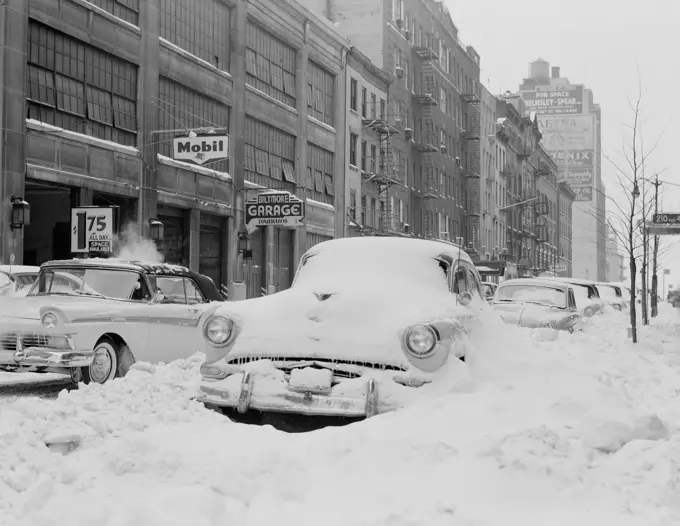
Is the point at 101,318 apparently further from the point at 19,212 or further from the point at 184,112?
the point at 184,112

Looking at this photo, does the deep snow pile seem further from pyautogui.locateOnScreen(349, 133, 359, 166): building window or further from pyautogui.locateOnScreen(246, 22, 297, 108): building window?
pyautogui.locateOnScreen(349, 133, 359, 166): building window

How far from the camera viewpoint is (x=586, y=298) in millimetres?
24359

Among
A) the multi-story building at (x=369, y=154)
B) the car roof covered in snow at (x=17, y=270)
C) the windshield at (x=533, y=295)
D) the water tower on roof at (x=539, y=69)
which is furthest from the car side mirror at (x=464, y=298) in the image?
the water tower on roof at (x=539, y=69)

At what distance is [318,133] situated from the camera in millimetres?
42906

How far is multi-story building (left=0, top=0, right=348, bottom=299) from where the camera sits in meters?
23.8

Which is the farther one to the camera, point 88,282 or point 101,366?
point 88,282

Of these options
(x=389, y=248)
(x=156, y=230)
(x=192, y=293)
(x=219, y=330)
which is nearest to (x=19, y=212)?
(x=156, y=230)

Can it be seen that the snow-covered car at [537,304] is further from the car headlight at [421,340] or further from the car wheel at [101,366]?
the car headlight at [421,340]

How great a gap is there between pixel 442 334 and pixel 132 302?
6.06 m

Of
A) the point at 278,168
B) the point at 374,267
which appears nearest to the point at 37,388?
the point at 374,267

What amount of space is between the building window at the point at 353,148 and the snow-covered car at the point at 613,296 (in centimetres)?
1557

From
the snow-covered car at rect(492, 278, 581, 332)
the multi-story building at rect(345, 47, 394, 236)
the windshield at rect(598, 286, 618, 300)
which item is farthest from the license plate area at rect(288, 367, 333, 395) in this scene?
the multi-story building at rect(345, 47, 394, 236)

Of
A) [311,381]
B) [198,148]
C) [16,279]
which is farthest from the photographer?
[198,148]

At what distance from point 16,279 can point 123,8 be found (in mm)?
15137
